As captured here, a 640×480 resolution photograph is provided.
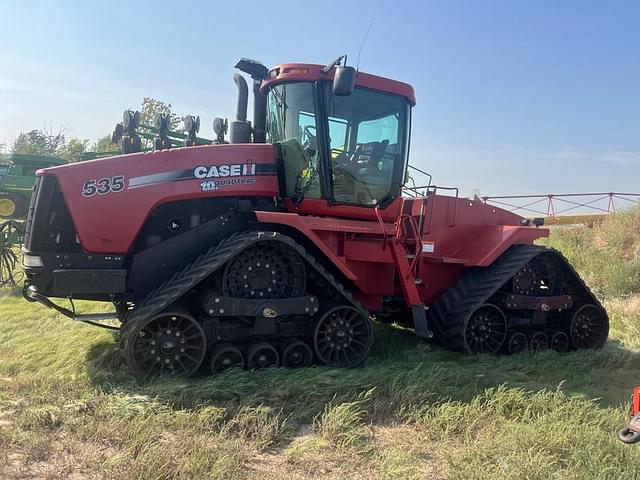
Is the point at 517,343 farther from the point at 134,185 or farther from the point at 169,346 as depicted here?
the point at 134,185

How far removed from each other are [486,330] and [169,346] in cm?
351

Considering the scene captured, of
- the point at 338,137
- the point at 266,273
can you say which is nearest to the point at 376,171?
the point at 338,137

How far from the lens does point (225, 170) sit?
523 cm

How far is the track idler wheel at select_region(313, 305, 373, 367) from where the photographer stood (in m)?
5.17

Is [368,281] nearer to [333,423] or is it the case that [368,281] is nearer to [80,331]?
[333,423]

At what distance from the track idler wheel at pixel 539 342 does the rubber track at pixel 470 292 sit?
0.85 metres

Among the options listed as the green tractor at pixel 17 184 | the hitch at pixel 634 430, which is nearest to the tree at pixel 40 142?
the green tractor at pixel 17 184

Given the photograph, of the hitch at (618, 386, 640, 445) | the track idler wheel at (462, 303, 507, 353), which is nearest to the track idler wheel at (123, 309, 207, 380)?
the track idler wheel at (462, 303, 507, 353)

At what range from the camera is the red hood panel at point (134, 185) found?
4.70 meters

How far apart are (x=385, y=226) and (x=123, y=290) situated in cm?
262

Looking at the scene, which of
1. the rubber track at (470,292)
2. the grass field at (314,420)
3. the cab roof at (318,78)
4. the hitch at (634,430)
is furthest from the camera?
the rubber track at (470,292)

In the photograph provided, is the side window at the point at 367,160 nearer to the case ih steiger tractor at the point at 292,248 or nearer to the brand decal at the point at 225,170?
the case ih steiger tractor at the point at 292,248

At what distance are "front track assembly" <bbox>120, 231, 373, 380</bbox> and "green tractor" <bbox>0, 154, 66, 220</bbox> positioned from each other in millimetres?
11269

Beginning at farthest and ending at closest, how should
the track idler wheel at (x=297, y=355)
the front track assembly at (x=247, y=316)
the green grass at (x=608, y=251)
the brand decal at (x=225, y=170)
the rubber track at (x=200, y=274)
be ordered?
1. the green grass at (x=608, y=251)
2. the brand decal at (x=225, y=170)
3. the track idler wheel at (x=297, y=355)
4. the front track assembly at (x=247, y=316)
5. the rubber track at (x=200, y=274)
